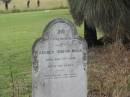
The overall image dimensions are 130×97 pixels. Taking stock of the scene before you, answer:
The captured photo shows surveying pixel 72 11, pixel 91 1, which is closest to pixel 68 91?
pixel 91 1

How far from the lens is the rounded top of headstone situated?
7496mm

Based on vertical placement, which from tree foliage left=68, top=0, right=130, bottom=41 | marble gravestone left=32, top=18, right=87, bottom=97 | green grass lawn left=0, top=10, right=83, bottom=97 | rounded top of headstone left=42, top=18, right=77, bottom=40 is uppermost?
tree foliage left=68, top=0, right=130, bottom=41

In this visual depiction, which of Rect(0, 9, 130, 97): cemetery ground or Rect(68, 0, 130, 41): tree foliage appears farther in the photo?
Rect(68, 0, 130, 41): tree foliage

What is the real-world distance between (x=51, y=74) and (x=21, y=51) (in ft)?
35.3

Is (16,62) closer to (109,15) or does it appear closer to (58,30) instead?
(109,15)

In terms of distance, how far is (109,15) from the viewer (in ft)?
46.3

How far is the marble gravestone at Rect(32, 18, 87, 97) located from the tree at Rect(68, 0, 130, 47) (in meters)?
6.05

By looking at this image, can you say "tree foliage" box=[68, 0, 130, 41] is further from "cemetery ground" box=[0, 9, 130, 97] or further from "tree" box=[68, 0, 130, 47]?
"cemetery ground" box=[0, 9, 130, 97]

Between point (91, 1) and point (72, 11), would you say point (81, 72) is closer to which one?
point (91, 1)

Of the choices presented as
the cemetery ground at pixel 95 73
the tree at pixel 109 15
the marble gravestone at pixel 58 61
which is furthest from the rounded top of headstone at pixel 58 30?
the tree at pixel 109 15

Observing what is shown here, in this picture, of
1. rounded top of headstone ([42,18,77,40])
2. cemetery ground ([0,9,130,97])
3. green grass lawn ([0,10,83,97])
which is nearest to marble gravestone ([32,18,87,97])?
rounded top of headstone ([42,18,77,40])

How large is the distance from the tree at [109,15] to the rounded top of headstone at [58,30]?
6.13m

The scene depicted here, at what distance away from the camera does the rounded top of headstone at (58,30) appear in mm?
7496

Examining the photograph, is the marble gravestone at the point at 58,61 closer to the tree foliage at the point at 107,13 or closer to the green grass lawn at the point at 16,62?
the green grass lawn at the point at 16,62
